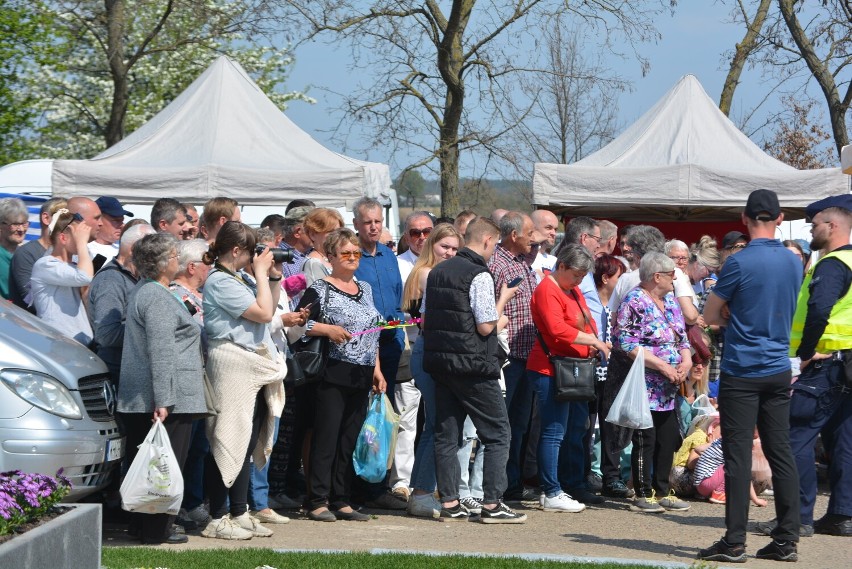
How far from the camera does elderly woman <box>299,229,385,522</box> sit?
8.36 m

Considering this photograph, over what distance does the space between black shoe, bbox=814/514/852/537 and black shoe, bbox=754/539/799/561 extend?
1.18m

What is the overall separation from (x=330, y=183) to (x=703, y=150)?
4.62 meters

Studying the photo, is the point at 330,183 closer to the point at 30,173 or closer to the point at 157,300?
the point at 157,300

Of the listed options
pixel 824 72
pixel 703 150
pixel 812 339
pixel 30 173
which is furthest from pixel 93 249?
pixel 824 72

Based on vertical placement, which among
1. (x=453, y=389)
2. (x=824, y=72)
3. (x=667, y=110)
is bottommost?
(x=453, y=389)

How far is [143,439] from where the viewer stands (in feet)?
24.6

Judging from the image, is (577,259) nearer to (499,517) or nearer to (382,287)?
(382,287)

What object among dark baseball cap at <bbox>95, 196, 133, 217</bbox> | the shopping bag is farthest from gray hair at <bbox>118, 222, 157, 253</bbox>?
the shopping bag

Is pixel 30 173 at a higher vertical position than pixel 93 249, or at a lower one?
higher

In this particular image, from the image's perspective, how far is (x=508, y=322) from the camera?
9.17m

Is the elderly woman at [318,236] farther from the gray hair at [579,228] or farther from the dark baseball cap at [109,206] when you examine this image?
the gray hair at [579,228]

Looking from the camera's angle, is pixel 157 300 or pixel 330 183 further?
pixel 330 183

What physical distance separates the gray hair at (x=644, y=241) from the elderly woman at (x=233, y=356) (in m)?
3.98

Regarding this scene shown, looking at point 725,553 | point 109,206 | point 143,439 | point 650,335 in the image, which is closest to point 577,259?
point 650,335
